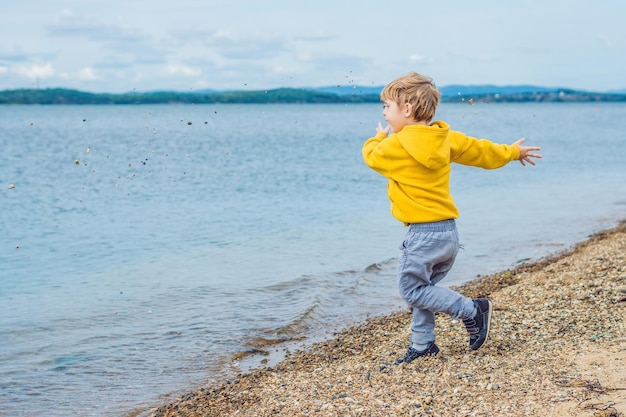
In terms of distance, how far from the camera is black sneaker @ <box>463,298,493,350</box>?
6.04 meters

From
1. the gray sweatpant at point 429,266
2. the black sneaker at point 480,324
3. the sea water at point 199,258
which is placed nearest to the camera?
the gray sweatpant at point 429,266

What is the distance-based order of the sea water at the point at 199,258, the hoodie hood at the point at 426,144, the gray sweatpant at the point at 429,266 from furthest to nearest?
the sea water at the point at 199,258 < the gray sweatpant at the point at 429,266 < the hoodie hood at the point at 426,144

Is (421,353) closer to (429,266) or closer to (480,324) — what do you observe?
(480,324)

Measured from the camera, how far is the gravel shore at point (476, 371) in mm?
5019

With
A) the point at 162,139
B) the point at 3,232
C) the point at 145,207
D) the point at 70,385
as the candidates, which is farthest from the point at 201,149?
the point at 70,385

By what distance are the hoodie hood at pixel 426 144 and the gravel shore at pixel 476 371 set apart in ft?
5.31

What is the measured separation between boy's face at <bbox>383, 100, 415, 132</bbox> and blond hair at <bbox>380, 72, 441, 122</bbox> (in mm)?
33

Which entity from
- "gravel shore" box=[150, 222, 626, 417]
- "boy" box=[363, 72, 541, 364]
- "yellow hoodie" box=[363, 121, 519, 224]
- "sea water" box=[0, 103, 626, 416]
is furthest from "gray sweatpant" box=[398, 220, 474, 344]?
"sea water" box=[0, 103, 626, 416]

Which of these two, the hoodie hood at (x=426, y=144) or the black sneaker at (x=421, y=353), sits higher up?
the hoodie hood at (x=426, y=144)

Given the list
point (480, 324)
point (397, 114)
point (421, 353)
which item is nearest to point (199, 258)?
point (421, 353)

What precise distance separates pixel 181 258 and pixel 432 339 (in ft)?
29.8

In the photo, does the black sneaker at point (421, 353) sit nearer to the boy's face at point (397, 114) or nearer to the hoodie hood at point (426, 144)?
the hoodie hood at point (426, 144)

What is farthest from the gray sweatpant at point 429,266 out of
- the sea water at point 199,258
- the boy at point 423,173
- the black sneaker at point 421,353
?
the sea water at point 199,258

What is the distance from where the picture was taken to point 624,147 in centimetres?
4753
